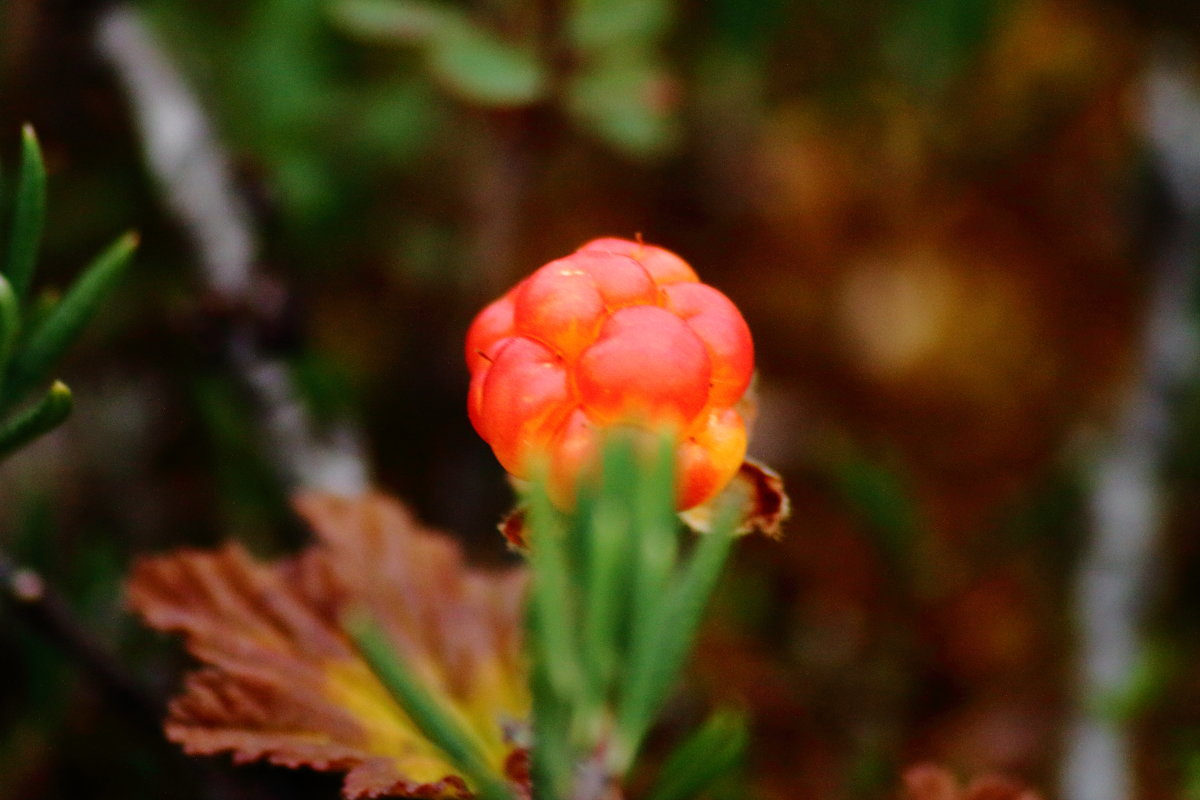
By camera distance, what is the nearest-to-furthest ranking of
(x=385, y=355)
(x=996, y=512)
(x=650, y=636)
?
(x=650, y=636) < (x=996, y=512) < (x=385, y=355)

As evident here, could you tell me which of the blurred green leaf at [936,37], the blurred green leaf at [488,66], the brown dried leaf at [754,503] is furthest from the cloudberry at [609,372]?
the blurred green leaf at [936,37]

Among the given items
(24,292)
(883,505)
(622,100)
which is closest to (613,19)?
(622,100)

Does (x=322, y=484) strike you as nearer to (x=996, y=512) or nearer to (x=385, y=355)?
(x=385, y=355)

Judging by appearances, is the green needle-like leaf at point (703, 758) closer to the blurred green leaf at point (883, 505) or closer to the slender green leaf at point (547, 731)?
the slender green leaf at point (547, 731)

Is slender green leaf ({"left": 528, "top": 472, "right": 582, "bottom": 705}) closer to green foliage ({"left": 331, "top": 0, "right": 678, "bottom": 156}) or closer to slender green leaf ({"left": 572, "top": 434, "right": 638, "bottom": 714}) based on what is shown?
slender green leaf ({"left": 572, "top": 434, "right": 638, "bottom": 714})

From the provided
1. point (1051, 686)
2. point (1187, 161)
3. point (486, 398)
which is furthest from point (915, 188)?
point (486, 398)

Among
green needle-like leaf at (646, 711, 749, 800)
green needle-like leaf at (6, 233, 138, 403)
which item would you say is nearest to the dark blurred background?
green needle-like leaf at (6, 233, 138, 403)
